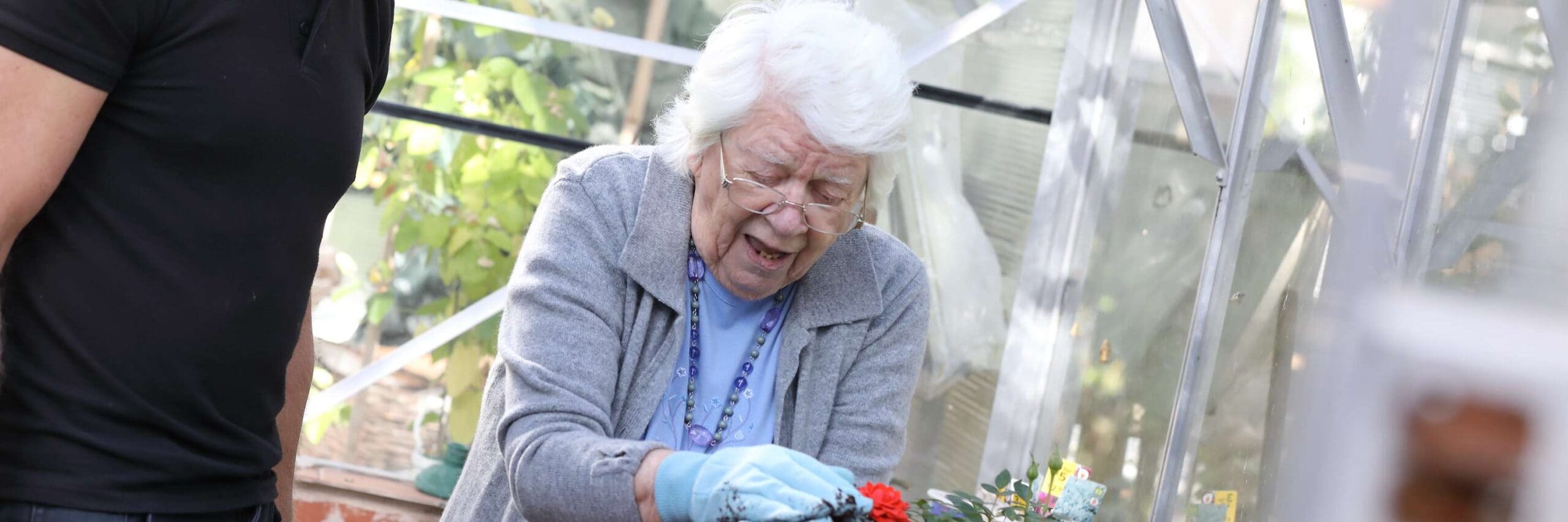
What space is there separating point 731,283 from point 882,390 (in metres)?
0.25

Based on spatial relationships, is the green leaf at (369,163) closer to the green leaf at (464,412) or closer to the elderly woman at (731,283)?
the green leaf at (464,412)

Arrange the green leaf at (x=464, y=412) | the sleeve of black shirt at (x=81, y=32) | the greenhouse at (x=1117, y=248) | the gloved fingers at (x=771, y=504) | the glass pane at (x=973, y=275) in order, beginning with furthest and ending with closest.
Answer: the green leaf at (x=464, y=412)
the glass pane at (x=973, y=275)
the gloved fingers at (x=771, y=504)
the sleeve of black shirt at (x=81, y=32)
the greenhouse at (x=1117, y=248)

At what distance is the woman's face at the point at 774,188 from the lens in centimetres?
169

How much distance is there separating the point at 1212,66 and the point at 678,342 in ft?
5.77

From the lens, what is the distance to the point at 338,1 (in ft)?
4.37

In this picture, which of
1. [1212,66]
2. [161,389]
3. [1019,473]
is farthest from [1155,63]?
[161,389]

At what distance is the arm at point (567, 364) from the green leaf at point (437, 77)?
104 inches

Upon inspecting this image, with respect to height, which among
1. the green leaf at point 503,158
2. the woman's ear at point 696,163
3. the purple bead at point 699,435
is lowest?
the purple bead at point 699,435

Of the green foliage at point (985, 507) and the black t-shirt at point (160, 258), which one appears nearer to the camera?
the black t-shirt at point (160, 258)

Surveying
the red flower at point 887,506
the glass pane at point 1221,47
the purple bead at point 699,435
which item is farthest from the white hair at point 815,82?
the glass pane at point 1221,47

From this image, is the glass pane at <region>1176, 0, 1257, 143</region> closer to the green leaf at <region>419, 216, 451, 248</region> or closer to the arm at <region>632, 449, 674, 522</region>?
the arm at <region>632, 449, 674, 522</region>

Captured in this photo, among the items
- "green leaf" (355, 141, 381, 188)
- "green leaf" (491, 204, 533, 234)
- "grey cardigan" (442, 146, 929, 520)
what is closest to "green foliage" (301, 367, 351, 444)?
"green leaf" (355, 141, 381, 188)

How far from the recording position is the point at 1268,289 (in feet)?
7.37

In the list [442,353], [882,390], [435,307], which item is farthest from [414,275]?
[882,390]
